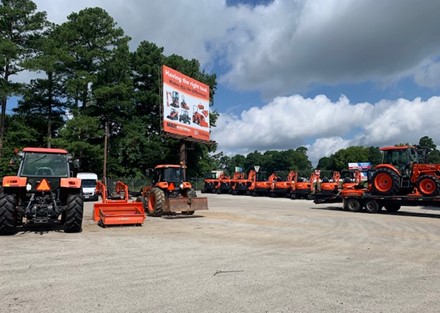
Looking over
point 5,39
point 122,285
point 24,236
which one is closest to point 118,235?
point 24,236

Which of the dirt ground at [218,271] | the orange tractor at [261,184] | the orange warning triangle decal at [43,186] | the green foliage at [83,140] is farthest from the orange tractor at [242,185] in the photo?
the orange warning triangle decal at [43,186]

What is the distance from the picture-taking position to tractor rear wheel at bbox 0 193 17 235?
1085cm

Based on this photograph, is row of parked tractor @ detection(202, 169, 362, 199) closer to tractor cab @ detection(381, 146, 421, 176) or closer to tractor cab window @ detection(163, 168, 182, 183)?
tractor cab @ detection(381, 146, 421, 176)

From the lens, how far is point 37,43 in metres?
38.8

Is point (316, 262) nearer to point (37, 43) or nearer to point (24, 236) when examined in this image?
point (24, 236)

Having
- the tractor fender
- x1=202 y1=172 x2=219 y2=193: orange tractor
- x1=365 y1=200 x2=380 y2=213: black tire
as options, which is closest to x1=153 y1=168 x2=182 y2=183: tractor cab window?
the tractor fender

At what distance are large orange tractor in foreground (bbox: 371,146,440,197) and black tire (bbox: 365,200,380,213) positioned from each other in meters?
0.57

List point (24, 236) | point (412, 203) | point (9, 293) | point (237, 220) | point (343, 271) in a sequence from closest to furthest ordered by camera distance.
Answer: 1. point (9, 293)
2. point (343, 271)
3. point (24, 236)
4. point (237, 220)
5. point (412, 203)

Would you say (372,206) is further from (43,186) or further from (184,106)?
(184,106)

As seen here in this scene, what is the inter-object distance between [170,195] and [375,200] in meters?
10.6

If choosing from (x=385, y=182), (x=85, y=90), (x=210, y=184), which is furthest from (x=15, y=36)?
(x=385, y=182)

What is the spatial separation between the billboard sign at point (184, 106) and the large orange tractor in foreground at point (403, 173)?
57.1ft

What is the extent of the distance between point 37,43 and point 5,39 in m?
2.84

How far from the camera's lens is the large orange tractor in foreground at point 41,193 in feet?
36.6
